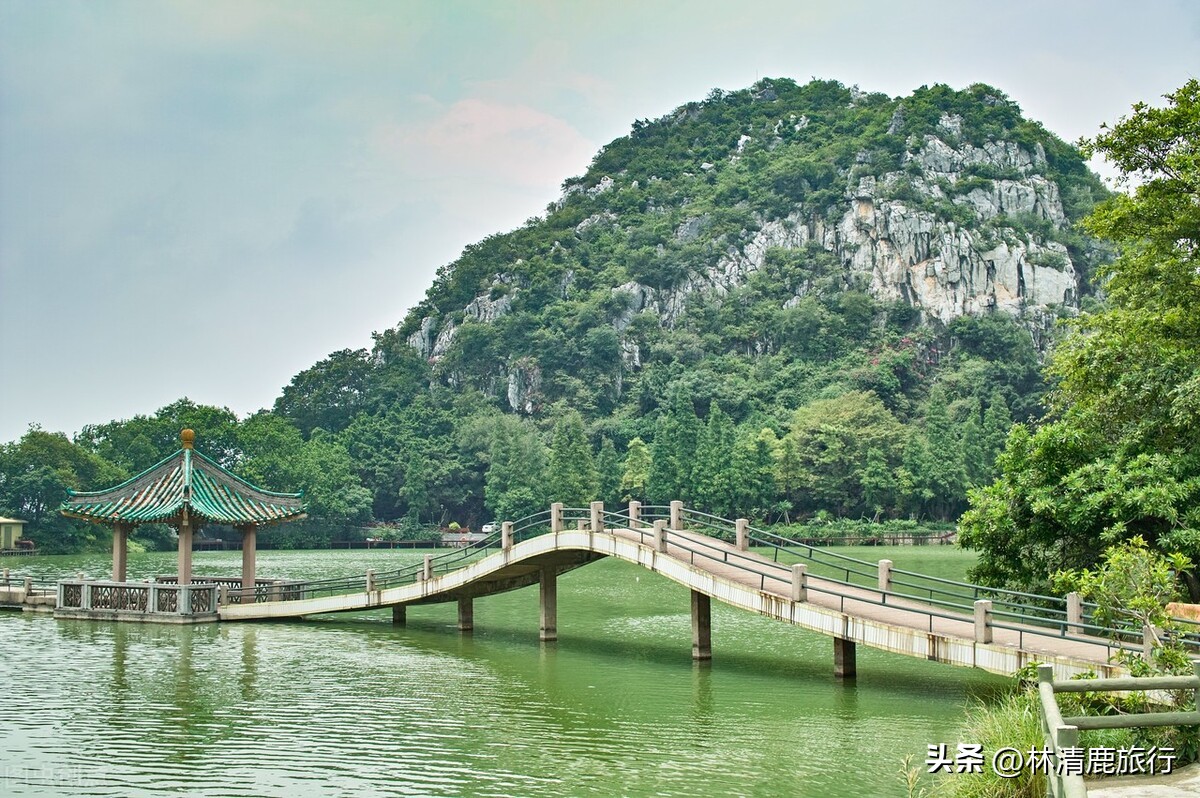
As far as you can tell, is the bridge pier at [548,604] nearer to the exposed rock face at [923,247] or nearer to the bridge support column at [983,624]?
the bridge support column at [983,624]


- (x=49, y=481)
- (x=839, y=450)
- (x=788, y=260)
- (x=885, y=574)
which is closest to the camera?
(x=885, y=574)

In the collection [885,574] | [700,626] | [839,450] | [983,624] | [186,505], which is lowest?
[700,626]

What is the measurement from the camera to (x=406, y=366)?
121125 millimetres

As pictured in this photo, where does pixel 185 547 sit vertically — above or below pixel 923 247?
below

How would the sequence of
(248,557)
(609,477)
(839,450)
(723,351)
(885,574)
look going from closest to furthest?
(885,574) < (248,557) < (839,450) < (609,477) < (723,351)

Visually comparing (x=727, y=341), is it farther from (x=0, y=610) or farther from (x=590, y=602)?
(x=0, y=610)

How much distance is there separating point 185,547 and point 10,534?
51517 millimetres

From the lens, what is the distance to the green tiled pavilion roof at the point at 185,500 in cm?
3092

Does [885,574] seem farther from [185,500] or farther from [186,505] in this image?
[185,500]

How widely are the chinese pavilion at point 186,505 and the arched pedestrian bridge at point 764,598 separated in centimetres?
172

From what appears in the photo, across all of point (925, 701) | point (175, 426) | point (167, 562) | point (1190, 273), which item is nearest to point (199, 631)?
point (925, 701)

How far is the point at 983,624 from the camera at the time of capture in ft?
56.3

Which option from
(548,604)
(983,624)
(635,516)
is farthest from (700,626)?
(983,624)

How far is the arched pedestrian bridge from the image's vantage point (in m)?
17.0
